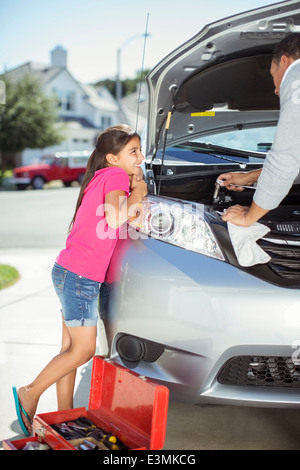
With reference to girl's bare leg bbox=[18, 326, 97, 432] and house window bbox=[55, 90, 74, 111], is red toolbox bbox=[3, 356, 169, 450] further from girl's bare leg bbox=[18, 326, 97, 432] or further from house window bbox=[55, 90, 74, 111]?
house window bbox=[55, 90, 74, 111]

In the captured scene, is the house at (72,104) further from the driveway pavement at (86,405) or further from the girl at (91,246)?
the girl at (91,246)

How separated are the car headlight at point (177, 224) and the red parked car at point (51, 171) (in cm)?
2274

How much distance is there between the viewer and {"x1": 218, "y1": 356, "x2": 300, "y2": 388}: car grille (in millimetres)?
2391

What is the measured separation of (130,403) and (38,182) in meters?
23.5

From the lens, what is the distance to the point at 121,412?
2547mm

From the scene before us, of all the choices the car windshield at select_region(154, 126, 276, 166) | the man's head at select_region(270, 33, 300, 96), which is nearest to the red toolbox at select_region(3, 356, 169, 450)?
the man's head at select_region(270, 33, 300, 96)

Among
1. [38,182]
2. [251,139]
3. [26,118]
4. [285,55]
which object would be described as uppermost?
[26,118]

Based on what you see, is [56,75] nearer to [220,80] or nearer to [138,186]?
[220,80]

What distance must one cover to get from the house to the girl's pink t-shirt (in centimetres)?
3578

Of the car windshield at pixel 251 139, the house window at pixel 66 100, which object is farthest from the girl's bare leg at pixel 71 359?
the house window at pixel 66 100

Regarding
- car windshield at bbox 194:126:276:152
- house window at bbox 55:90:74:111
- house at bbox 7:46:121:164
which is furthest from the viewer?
house window at bbox 55:90:74:111

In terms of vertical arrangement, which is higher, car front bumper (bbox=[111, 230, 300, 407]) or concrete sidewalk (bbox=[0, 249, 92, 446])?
car front bumper (bbox=[111, 230, 300, 407])

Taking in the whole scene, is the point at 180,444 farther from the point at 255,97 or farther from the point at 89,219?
the point at 255,97

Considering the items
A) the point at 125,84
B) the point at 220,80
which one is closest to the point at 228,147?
the point at 220,80
